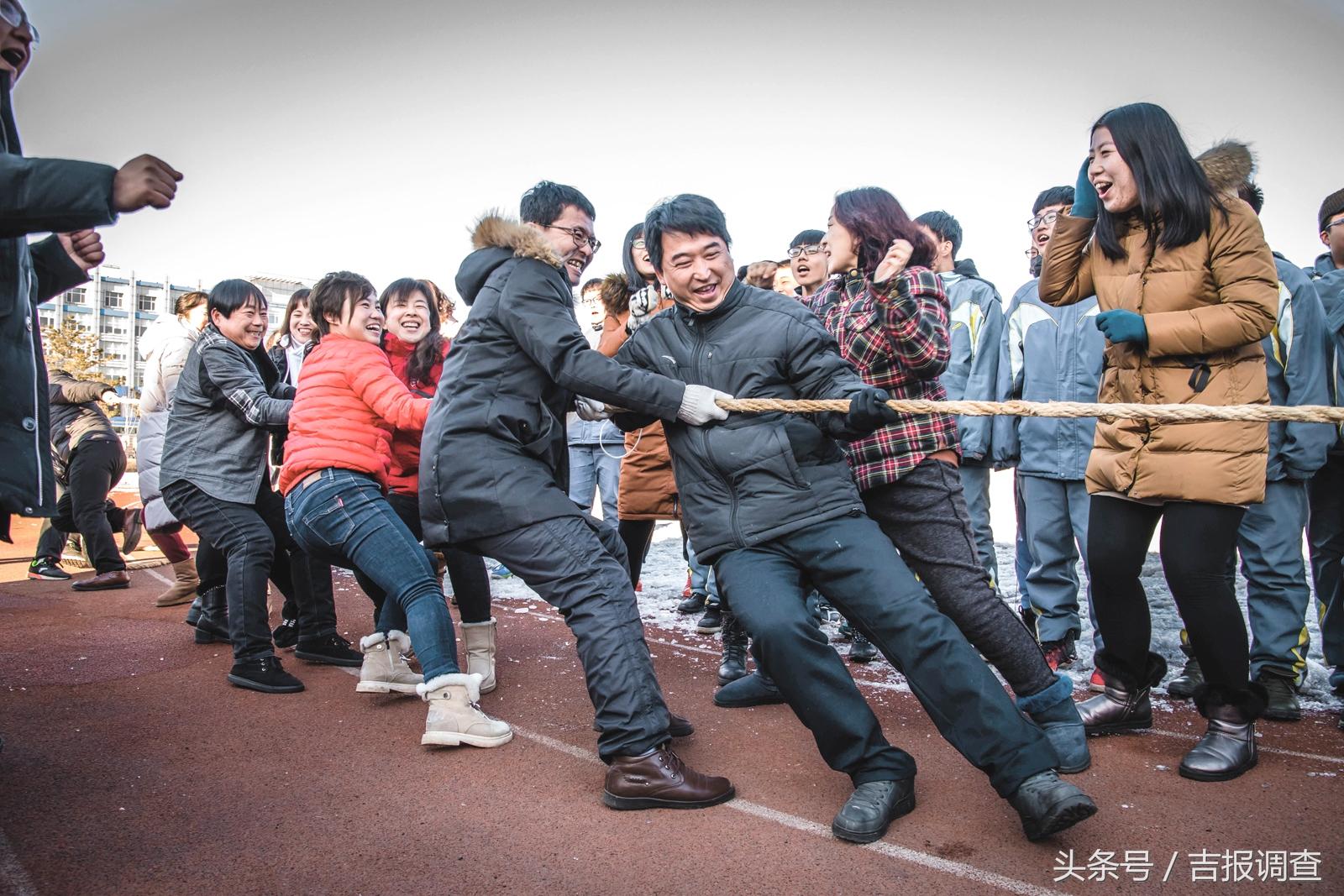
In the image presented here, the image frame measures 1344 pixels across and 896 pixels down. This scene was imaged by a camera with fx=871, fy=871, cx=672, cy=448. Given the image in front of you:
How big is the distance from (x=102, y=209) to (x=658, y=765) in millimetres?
2250

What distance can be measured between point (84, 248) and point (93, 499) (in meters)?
5.45

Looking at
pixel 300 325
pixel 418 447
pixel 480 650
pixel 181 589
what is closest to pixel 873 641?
pixel 480 650

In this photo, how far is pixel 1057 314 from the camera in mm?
4723

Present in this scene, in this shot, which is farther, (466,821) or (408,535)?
(408,535)

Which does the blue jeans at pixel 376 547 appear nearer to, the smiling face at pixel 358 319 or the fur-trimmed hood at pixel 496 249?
the smiling face at pixel 358 319

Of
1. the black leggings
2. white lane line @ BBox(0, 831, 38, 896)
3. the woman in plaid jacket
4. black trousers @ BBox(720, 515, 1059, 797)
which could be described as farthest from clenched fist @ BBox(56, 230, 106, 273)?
the black leggings

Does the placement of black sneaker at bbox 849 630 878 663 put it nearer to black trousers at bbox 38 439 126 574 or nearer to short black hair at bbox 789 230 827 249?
short black hair at bbox 789 230 827 249

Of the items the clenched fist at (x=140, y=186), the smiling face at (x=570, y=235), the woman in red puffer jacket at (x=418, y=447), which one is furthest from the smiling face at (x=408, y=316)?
the clenched fist at (x=140, y=186)

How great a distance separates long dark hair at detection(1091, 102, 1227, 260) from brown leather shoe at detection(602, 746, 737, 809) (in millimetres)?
2514

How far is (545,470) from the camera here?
10.6ft

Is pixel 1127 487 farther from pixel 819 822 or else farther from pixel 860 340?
pixel 819 822

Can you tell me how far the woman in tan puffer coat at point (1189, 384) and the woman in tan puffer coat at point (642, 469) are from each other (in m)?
2.10

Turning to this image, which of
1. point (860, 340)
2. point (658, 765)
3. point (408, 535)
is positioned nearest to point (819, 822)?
point (658, 765)

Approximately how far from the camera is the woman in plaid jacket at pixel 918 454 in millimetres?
3082
